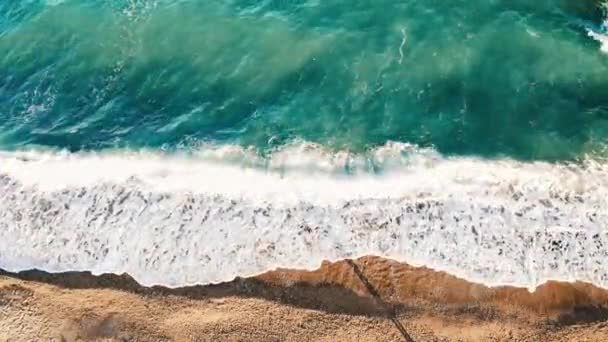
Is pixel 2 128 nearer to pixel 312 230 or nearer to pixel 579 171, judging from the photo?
pixel 312 230

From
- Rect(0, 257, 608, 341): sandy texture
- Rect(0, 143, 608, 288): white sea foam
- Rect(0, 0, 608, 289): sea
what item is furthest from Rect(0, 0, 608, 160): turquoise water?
Rect(0, 257, 608, 341): sandy texture

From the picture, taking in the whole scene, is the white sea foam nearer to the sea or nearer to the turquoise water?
the sea

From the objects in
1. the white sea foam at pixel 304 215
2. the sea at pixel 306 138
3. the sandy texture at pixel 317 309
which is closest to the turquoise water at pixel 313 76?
the sea at pixel 306 138

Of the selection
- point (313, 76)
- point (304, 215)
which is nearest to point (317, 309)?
point (304, 215)

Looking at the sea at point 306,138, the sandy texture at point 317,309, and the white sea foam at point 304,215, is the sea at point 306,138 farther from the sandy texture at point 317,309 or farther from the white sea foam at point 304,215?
the sandy texture at point 317,309

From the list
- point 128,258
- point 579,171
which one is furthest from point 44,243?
point 579,171

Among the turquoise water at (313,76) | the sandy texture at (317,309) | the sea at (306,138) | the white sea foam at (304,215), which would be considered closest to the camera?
the sandy texture at (317,309)

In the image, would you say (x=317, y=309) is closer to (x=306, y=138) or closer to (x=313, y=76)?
(x=306, y=138)
